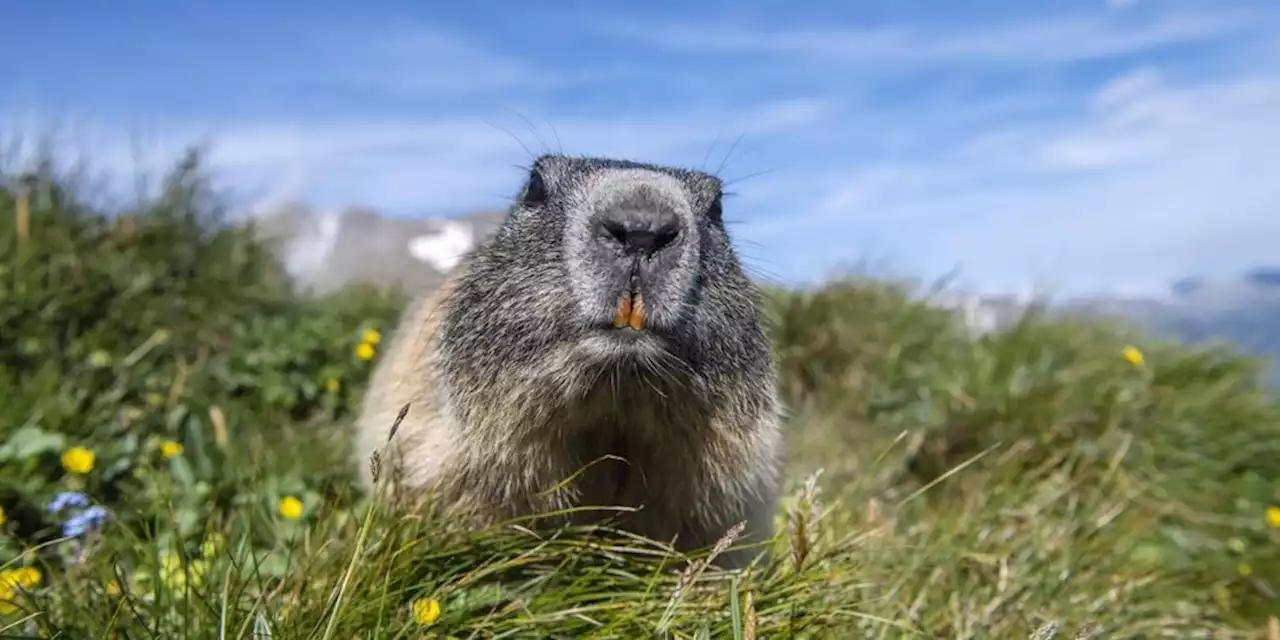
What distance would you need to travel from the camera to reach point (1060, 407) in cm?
626

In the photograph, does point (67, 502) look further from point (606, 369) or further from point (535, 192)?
point (606, 369)

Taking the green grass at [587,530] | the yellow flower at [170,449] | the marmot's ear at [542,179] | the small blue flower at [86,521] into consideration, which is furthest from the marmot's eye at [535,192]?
the yellow flower at [170,449]

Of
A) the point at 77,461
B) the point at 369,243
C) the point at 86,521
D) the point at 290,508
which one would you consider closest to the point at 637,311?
the point at 290,508

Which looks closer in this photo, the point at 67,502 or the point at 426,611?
the point at 426,611

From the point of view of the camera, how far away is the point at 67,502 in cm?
379

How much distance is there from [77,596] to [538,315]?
1.77m

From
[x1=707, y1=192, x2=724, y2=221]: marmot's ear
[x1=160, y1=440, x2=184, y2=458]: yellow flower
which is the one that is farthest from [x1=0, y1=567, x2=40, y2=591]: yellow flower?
[x1=707, y1=192, x2=724, y2=221]: marmot's ear

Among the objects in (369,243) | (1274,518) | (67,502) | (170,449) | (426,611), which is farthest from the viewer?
(369,243)

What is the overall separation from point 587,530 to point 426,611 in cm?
66

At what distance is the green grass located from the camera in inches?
117

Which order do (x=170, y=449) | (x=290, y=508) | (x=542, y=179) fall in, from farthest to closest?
(x=170, y=449) → (x=290, y=508) → (x=542, y=179)

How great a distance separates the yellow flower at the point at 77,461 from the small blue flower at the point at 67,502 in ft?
1.00

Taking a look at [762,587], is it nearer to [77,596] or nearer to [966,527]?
[966,527]

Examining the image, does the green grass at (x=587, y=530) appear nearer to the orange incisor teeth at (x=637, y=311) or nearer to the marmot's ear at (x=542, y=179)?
the orange incisor teeth at (x=637, y=311)
